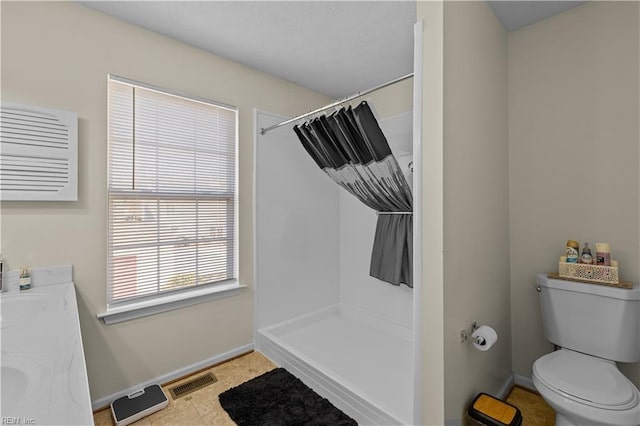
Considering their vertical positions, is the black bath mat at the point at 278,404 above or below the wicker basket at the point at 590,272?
below

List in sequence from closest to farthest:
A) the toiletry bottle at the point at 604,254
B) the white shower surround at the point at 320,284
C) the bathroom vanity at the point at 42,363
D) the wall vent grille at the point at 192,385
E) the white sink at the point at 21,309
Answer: the bathroom vanity at the point at 42,363 → the white sink at the point at 21,309 → the toiletry bottle at the point at 604,254 → the wall vent grille at the point at 192,385 → the white shower surround at the point at 320,284

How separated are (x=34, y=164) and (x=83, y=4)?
1002mm

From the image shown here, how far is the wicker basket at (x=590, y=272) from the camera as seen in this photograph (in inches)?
67.1

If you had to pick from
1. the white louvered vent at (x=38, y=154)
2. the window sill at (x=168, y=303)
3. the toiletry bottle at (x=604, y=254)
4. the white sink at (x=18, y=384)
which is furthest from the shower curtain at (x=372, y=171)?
the white sink at (x=18, y=384)

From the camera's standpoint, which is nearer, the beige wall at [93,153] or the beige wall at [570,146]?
the beige wall at [93,153]

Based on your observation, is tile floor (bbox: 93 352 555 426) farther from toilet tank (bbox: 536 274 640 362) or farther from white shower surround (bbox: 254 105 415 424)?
toilet tank (bbox: 536 274 640 362)

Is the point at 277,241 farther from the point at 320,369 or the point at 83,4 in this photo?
the point at 83,4

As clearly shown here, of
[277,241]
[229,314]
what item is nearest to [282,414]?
[229,314]

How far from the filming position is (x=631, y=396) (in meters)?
1.38

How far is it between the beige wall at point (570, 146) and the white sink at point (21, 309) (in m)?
2.77

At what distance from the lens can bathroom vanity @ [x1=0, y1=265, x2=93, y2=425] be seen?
611 mm

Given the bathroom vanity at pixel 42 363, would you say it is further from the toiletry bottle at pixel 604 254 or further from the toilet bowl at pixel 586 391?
the toiletry bottle at pixel 604 254

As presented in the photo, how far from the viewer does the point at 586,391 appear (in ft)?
4.67

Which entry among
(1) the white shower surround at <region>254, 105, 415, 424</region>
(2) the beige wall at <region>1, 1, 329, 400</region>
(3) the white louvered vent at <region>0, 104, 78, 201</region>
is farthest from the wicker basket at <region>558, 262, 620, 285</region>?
(3) the white louvered vent at <region>0, 104, 78, 201</region>
